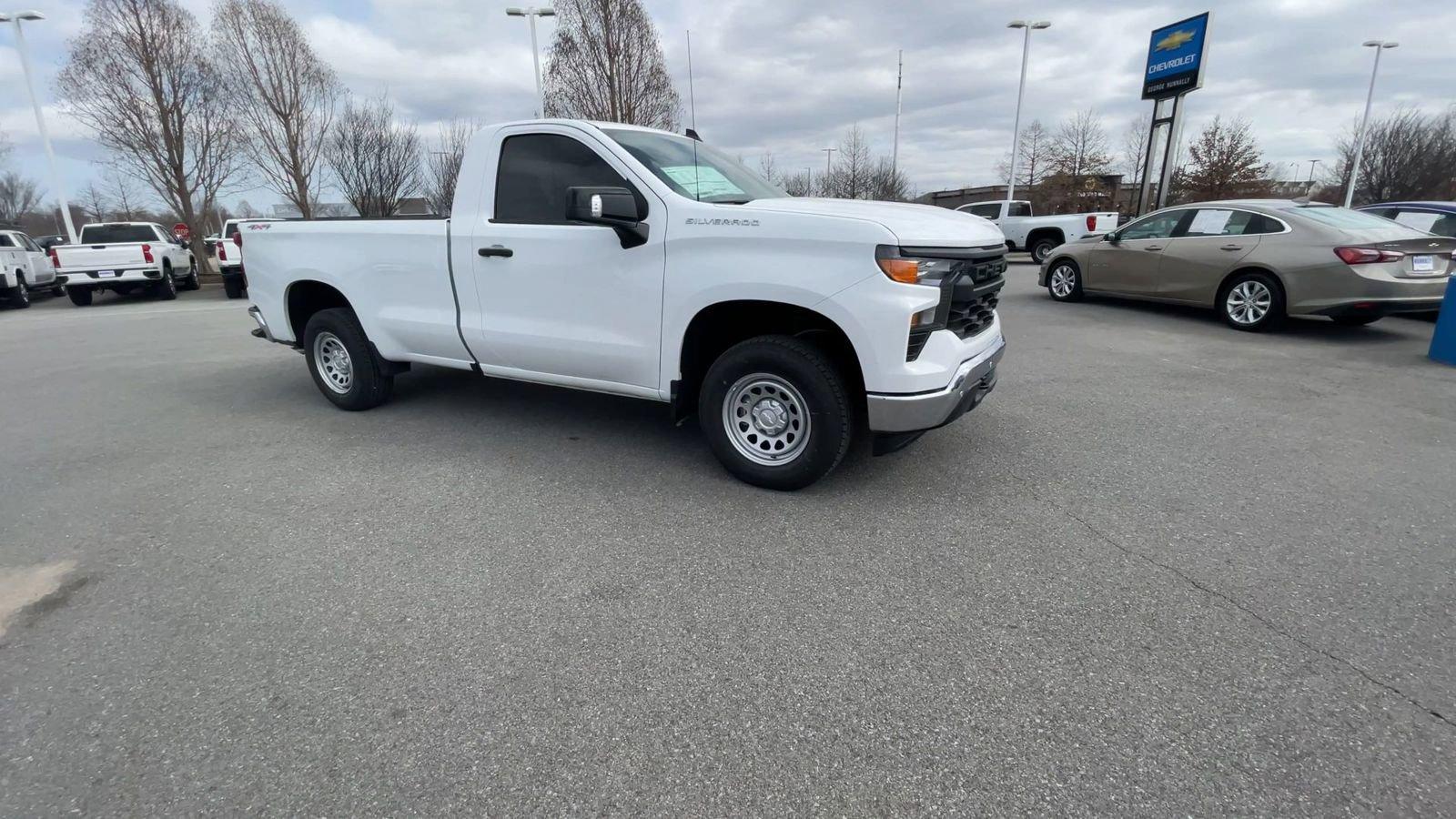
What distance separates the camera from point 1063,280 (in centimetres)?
1143

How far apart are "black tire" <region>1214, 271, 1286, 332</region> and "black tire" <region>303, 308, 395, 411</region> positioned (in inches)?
369

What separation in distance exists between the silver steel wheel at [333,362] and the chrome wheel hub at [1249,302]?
9632 millimetres

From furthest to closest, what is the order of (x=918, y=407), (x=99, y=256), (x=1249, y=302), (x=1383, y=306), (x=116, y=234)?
1. (x=116, y=234)
2. (x=99, y=256)
3. (x=1249, y=302)
4. (x=1383, y=306)
5. (x=918, y=407)

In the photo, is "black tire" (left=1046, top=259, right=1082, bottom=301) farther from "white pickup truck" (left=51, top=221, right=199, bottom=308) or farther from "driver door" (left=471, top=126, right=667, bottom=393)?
"white pickup truck" (left=51, top=221, right=199, bottom=308)

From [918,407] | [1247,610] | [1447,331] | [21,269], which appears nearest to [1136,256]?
[1447,331]

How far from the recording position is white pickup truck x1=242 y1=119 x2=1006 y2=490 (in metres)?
3.54

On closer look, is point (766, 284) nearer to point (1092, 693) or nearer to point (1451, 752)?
point (1092, 693)

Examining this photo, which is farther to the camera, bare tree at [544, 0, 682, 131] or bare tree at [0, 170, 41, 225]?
bare tree at [0, 170, 41, 225]

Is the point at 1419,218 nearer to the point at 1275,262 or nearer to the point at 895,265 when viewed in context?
the point at 1275,262

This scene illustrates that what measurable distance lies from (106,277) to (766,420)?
60.0ft

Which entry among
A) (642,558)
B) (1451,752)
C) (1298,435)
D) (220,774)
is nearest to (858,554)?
(642,558)

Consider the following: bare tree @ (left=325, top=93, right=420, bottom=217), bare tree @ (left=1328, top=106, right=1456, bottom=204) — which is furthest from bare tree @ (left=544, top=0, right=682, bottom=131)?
bare tree @ (left=1328, top=106, right=1456, bottom=204)

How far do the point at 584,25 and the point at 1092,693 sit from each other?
2314 cm

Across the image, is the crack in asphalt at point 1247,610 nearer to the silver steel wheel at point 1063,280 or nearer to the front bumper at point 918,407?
the front bumper at point 918,407
